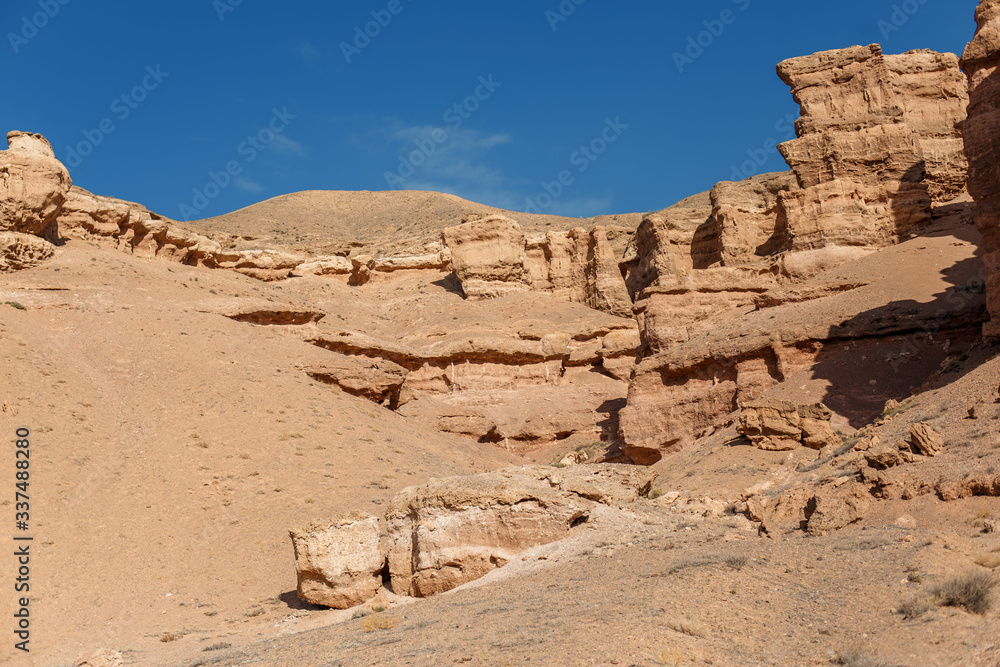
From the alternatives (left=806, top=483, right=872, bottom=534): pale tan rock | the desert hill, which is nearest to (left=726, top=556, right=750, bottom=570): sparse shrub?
the desert hill

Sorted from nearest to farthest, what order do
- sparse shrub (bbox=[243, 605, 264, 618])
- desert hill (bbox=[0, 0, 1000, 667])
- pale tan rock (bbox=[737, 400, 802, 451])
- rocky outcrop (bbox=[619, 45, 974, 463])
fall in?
desert hill (bbox=[0, 0, 1000, 667]), sparse shrub (bbox=[243, 605, 264, 618]), pale tan rock (bbox=[737, 400, 802, 451]), rocky outcrop (bbox=[619, 45, 974, 463])

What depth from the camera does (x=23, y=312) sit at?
92.4 feet

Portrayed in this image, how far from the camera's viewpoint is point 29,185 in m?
32.7

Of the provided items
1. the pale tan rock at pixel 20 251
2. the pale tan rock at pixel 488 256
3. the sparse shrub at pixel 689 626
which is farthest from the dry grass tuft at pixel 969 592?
the pale tan rock at pixel 488 256

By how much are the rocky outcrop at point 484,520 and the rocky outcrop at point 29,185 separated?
25782 millimetres

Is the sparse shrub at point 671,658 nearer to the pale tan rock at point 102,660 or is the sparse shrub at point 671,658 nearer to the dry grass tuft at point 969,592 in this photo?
the dry grass tuft at point 969,592

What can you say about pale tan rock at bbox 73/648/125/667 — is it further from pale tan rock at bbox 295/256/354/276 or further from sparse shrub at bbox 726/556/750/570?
pale tan rock at bbox 295/256/354/276

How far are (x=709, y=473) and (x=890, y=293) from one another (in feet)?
31.3

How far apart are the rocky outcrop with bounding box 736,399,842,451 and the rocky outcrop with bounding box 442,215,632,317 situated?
75.5 feet

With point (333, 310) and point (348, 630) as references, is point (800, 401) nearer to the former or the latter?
point (348, 630)

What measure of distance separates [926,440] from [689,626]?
738 centimetres

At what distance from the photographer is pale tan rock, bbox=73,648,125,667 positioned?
11.5 meters

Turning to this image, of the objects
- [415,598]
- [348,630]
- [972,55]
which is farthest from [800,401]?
[348,630]

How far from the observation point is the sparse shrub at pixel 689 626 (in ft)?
27.3
